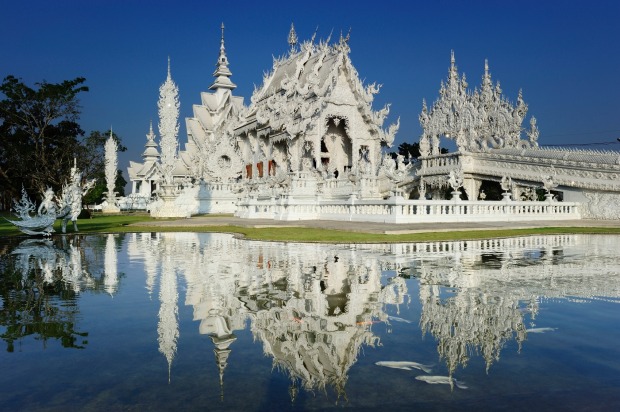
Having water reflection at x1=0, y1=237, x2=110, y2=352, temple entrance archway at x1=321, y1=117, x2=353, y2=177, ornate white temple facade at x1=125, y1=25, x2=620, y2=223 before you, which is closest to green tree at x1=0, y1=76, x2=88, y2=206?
ornate white temple facade at x1=125, y1=25, x2=620, y2=223

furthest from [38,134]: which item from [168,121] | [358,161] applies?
[358,161]

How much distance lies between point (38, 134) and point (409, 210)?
39294mm

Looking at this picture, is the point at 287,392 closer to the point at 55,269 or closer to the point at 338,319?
the point at 338,319

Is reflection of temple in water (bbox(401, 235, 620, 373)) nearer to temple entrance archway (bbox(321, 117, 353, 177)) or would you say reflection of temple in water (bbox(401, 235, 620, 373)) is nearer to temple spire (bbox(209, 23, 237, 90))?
temple entrance archway (bbox(321, 117, 353, 177))

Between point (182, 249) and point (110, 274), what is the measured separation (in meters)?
4.33

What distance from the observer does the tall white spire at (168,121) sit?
121 feet

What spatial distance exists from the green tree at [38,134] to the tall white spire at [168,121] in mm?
12595

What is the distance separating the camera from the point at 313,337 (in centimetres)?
489

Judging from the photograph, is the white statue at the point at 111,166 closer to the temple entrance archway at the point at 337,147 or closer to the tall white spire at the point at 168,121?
the tall white spire at the point at 168,121

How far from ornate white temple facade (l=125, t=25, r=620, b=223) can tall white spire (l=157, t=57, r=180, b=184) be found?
348mm

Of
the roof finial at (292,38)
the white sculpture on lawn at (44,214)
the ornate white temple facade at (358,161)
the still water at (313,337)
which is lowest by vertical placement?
the still water at (313,337)

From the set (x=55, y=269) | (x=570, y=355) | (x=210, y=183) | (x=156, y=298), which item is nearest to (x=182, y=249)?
(x=55, y=269)

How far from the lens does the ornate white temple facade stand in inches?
1083

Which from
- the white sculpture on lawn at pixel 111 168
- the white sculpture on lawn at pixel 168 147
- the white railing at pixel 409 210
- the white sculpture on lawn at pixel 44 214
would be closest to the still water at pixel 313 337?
the white sculpture on lawn at pixel 44 214
